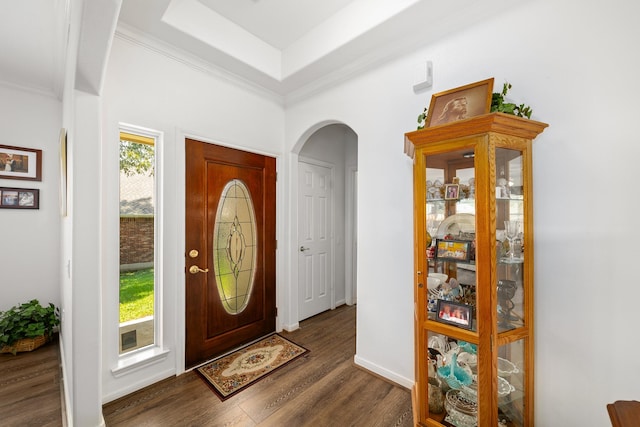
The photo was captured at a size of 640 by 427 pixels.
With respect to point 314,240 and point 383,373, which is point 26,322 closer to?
point 314,240

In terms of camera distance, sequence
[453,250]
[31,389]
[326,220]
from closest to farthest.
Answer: [453,250] → [31,389] → [326,220]

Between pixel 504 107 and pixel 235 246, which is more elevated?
pixel 504 107

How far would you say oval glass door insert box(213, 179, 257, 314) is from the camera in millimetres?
2590

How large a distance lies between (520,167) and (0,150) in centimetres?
451

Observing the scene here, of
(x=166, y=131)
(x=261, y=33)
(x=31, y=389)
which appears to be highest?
(x=261, y=33)

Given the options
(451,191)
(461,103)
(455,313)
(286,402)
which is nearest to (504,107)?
(461,103)

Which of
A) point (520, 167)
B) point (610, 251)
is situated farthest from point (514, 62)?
point (610, 251)

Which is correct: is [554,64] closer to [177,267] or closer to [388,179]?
[388,179]

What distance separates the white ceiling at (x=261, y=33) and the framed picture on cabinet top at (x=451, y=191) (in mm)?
1208

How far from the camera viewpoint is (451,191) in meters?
1.57

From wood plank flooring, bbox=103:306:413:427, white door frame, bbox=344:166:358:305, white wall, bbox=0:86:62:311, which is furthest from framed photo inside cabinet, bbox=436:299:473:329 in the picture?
white wall, bbox=0:86:62:311

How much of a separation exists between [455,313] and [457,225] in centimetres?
50

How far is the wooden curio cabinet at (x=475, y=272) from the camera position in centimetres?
139

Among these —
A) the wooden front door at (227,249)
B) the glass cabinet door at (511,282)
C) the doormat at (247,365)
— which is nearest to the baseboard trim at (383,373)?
the doormat at (247,365)
